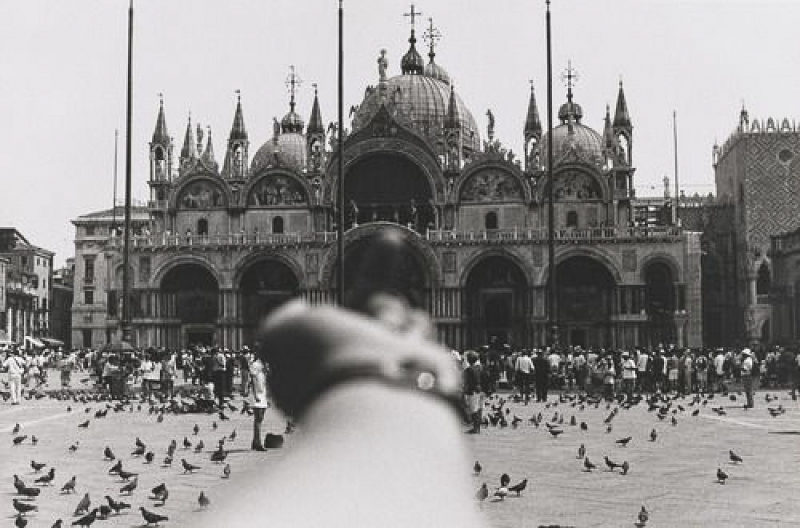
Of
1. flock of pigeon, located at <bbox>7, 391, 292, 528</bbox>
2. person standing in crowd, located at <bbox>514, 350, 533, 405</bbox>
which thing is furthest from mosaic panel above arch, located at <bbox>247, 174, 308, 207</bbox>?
flock of pigeon, located at <bbox>7, 391, 292, 528</bbox>

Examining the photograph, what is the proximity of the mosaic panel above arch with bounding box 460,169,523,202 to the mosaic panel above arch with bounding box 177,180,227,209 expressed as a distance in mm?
12981

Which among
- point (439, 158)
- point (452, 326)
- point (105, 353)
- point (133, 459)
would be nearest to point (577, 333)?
point (452, 326)

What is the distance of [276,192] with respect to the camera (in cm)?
5291

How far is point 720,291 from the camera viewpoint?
6372cm

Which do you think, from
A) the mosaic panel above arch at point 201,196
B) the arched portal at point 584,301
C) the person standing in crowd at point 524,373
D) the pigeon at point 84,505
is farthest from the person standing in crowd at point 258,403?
the mosaic panel above arch at point 201,196

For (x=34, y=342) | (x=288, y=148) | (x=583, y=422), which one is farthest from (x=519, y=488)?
(x=34, y=342)

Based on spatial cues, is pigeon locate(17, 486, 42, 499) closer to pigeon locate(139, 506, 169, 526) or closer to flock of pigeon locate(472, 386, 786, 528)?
pigeon locate(139, 506, 169, 526)

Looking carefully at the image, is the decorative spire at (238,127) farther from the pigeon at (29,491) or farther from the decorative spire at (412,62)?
the pigeon at (29,491)

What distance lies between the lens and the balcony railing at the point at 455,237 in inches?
1916

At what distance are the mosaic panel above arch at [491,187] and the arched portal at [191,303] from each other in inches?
539

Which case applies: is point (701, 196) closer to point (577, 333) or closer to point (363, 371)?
point (577, 333)

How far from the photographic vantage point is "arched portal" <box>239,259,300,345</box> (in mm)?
50781

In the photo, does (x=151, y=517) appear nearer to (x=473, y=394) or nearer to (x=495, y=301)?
(x=473, y=394)

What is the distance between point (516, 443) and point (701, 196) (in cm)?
6895
